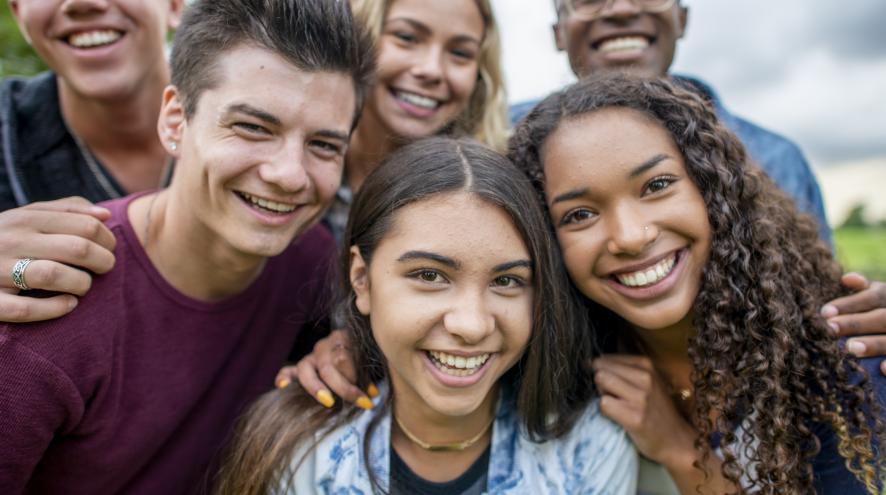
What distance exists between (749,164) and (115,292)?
2.29 m

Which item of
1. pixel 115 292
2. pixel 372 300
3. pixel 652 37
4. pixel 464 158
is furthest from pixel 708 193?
pixel 115 292

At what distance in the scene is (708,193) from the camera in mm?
2391

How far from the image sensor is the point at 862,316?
2.39m

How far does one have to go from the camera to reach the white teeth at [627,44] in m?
3.74

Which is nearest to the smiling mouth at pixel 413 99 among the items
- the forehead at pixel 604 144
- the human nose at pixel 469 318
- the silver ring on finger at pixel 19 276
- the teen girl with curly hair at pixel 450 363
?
the teen girl with curly hair at pixel 450 363

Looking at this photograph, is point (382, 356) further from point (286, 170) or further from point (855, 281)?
point (855, 281)

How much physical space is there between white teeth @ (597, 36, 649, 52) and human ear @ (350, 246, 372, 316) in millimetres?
2027

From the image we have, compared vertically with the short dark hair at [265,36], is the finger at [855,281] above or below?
below

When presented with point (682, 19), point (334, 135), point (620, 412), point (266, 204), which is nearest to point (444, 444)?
point (620, 412)

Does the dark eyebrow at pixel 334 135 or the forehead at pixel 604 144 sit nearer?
the forehead at pixel 604 144

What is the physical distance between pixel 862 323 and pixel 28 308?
2665 mm

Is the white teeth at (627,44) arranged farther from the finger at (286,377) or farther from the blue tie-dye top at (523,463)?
the finger at (286,377)

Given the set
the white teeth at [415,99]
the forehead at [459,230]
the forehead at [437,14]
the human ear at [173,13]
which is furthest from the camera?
the human ear at [173,13]

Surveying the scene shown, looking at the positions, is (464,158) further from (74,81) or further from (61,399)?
(74,81)
